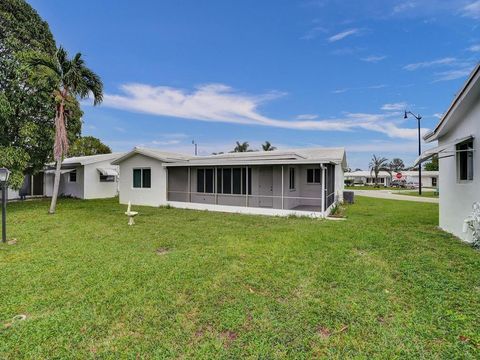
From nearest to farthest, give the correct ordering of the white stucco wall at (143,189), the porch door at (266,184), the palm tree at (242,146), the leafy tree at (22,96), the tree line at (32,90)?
1. the tree line at (32,90)
2. the leafy tree at (22,96)
3. the porch door at (266,184)
4. the white stucco wall at (143,189)
5. the palm tree at (242,146)

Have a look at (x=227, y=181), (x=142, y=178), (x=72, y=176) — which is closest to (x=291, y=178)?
(x=227, y=181)

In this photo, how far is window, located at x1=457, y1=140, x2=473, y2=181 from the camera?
7.58m

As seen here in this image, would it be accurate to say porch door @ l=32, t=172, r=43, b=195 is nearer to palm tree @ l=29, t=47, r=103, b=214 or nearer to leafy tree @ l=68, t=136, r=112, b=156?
palm tree @ l=29, t=47, r=103, b=214

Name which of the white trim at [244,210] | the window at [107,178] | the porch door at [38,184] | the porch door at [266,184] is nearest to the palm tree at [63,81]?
the white trim at [244,210]

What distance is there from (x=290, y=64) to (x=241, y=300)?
19356 millimetres

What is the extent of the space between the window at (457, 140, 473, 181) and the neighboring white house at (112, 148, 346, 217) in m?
5.37

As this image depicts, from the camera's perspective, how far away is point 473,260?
591 centimetres

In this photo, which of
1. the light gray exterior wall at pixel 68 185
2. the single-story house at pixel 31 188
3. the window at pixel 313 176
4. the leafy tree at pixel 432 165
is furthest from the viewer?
the leafy tree at pixel 432 165

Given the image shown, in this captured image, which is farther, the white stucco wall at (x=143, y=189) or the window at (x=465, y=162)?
the white stucco wall at (x=143, y=189)

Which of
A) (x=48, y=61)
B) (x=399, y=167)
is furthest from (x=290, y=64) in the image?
(x=399, y=167)

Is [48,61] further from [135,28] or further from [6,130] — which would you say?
[135,28]

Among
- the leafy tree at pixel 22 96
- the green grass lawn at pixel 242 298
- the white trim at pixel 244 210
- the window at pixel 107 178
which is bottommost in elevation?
the green grass lawn at pixel 242 298

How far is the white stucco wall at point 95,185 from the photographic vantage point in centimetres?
2161

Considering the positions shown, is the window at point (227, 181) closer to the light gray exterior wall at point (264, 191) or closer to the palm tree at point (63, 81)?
the light gray exterior wall at point (264, 191)
